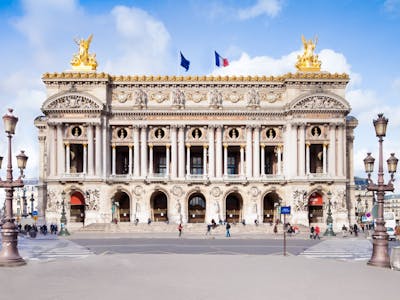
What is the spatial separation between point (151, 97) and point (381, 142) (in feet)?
179

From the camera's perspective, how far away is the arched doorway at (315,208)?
260 ft

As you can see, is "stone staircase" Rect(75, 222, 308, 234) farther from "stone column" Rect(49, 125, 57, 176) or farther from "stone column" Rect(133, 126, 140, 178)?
"stone column" Rect(49, 125, 57, 176)

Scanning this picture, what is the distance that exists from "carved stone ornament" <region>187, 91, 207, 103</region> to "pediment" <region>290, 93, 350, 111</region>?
12613mm

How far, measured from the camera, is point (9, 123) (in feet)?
98.8

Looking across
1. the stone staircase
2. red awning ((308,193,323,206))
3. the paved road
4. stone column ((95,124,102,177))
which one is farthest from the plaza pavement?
red awning ((308,193,323,206))

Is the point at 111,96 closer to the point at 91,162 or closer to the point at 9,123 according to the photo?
the point at 91,162

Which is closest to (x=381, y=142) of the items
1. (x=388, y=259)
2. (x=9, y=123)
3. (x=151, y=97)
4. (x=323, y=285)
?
(x=388, y=259)

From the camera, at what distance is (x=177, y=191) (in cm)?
8056

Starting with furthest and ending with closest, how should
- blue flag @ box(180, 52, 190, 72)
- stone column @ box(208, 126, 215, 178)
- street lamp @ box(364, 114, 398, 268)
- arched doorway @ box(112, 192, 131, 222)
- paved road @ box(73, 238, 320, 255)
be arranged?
arched doorway @ box(112, 192, 131, 222) < stone column @ box(208, 126, 215, 178) < blue flag @ box(180, 52, 190, 72) < paved road @ box(73, 238, 320, 255) < street lamp @ box(364, 114, 398, 268)

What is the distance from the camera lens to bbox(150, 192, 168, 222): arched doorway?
8316 centimetres

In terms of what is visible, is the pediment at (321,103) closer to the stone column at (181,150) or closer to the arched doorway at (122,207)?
the stone column at (181,150)

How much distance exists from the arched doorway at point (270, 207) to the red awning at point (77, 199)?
26.4 metres

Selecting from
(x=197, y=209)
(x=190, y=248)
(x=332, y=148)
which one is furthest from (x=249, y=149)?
(x=190, y=248)

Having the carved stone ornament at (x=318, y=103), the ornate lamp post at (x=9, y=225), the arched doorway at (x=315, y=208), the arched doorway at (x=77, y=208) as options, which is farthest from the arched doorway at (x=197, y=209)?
the ornate lamp post at (x=9, y=225)
